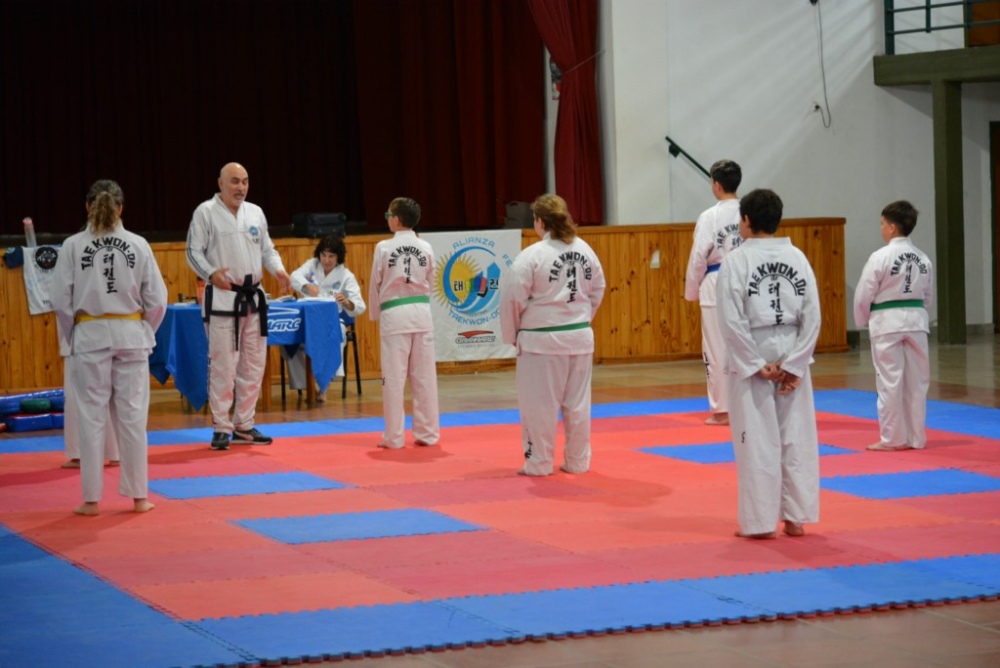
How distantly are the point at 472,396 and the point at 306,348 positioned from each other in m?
1.58

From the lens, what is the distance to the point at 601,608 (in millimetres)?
5445

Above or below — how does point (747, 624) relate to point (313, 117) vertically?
below

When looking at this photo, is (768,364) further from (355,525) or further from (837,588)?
(355,525)

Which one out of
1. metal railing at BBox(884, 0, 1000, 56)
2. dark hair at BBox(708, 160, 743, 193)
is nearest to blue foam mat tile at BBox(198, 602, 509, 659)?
dark hair at BBox(708, 160, 743, 193)

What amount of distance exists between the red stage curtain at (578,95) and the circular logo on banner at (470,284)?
173 centimetres

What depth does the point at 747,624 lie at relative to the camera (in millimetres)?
5238

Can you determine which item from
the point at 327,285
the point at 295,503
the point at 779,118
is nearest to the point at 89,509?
the point at 295,503

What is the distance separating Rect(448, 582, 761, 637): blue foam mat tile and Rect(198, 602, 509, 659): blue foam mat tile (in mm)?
120

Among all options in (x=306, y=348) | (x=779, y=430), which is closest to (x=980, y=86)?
(x=306, y=348)

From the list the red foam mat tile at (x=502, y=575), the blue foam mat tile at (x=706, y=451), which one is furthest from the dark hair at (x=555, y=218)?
the red foam mat tile at (x=502, y=575)

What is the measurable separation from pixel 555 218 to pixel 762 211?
184 cm

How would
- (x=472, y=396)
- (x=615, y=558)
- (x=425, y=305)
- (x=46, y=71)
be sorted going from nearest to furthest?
(x=615, y=558), (x=425, y=305), (x=472, y=396), (x=46, y=71)

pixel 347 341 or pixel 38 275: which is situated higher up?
pixel 38 275

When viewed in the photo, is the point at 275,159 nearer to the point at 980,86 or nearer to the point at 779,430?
the point at 980,86
